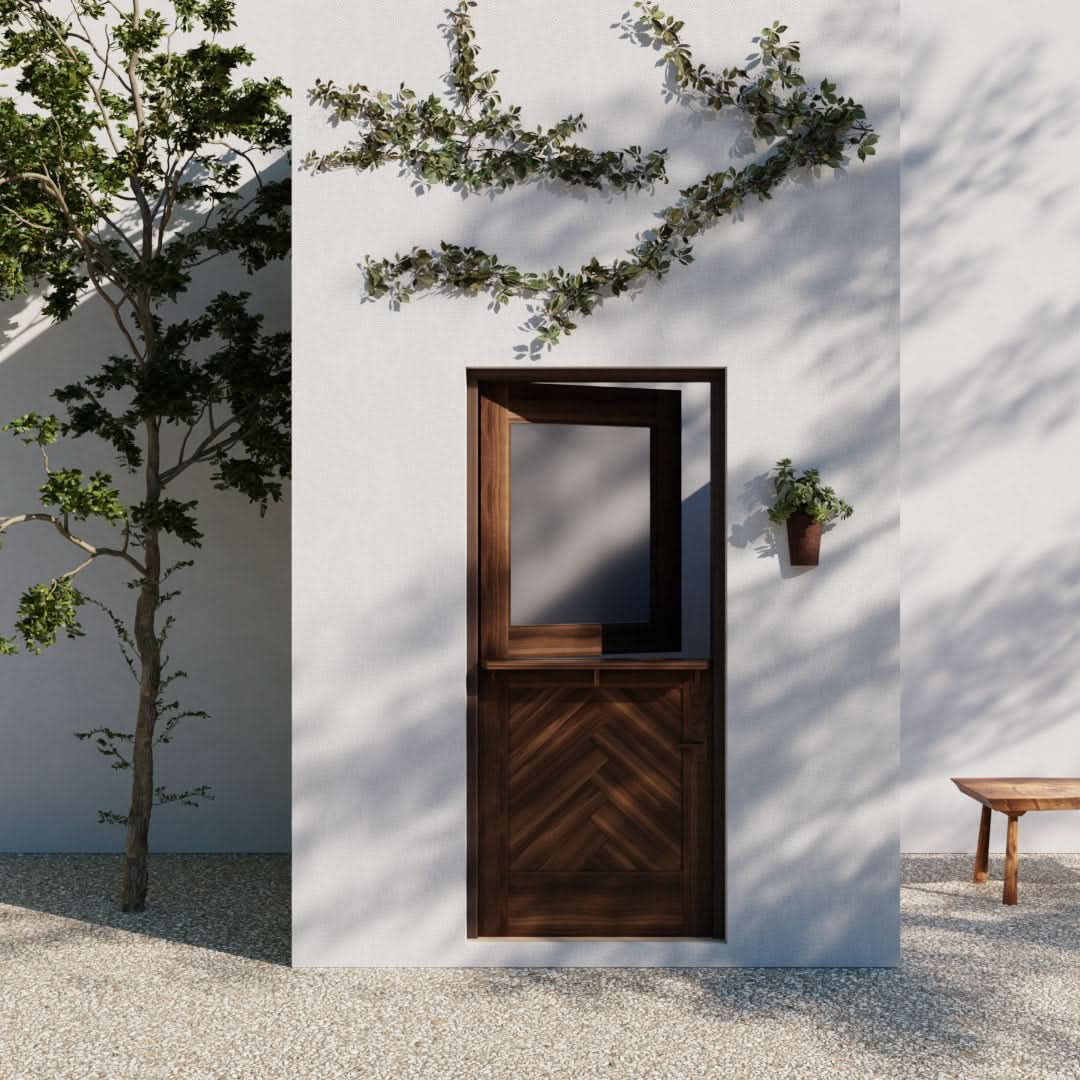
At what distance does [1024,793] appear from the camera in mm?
5461

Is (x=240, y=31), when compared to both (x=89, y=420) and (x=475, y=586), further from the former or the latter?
(x=475, y=586)

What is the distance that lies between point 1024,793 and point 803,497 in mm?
2178

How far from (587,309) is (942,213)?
2.89 meters

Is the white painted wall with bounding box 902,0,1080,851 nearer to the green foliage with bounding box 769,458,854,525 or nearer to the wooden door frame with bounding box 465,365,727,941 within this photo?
the green foliage with bounding box 769,458,854,525

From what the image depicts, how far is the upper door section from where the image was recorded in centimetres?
475

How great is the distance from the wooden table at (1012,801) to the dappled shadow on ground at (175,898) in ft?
10.9

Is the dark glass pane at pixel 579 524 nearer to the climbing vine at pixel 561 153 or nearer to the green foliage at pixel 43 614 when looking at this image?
the climbing vine at pixel 561 153

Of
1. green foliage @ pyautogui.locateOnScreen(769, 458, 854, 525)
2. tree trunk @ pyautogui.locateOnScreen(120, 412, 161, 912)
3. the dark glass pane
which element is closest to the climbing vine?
the dark glass pane

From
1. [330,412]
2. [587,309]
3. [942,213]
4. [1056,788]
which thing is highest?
[942,213]

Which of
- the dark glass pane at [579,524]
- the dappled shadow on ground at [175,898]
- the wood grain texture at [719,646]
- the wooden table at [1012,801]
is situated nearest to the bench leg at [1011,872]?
the wooden table at [1012,801]

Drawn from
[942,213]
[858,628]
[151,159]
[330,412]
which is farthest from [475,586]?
[942,213]

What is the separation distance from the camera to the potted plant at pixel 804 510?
441cm

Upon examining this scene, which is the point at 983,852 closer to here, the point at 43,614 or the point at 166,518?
the point at 166,518

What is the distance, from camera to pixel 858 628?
4527mm
